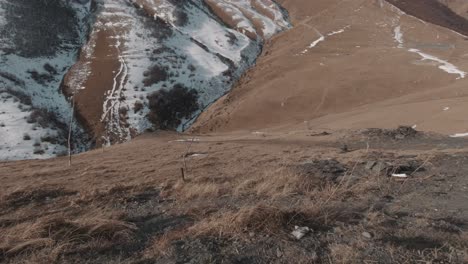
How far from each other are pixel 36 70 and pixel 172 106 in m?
20.2

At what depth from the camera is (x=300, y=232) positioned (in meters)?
5.46

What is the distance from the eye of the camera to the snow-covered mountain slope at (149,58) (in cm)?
5238

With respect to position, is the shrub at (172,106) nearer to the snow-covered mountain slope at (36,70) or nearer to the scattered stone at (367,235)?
the snow-covered mountain slope at (36,70)

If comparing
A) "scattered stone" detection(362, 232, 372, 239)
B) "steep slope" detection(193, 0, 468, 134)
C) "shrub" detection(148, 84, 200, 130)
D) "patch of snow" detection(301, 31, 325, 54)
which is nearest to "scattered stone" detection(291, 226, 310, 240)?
"scattered stone" detection(362, 232, 372, 239)

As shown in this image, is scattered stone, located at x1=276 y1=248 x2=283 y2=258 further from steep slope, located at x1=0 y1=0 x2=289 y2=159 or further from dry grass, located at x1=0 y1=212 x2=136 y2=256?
steep slope, located at x1=0 y1=0 x2=289 y2=159

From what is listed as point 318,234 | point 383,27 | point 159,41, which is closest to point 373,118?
point 318,234

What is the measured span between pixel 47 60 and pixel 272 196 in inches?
2430

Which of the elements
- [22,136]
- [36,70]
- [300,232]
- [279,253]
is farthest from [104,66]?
[279,253]

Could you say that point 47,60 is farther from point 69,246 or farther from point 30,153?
point 69,246

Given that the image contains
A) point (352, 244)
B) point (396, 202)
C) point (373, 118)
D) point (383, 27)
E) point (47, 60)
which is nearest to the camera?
point (352, 244)

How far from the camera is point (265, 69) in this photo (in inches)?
2506

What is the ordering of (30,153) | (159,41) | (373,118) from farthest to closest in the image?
(159,41), (30,153), (373,118)

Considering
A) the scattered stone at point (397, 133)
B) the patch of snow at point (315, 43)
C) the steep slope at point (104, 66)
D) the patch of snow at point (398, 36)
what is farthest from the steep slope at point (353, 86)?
the steep slope at point (104, 66)

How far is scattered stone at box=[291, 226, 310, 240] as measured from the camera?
17.7 ft
